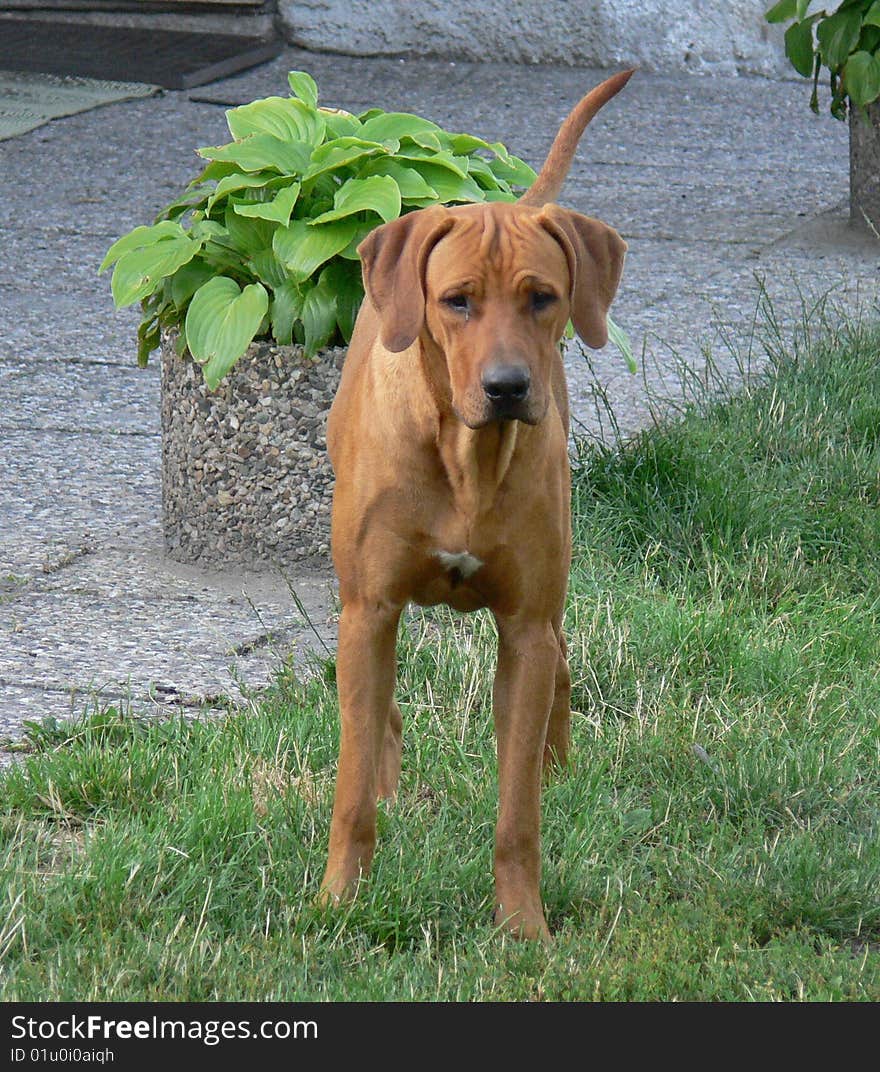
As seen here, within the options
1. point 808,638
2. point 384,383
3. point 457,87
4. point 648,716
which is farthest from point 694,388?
point 457,87

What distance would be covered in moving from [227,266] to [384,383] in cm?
194

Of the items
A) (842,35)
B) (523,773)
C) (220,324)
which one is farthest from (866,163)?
(523,773)

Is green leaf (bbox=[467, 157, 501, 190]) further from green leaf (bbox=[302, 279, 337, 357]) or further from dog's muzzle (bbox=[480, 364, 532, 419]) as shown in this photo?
dog's muzzle (bbox=[480, 364, 532, 419])

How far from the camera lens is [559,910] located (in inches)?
136

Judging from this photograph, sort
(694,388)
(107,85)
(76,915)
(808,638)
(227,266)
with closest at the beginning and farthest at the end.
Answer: (76,915) < (808,638) < (227,266) < (694,388) < (107,85)

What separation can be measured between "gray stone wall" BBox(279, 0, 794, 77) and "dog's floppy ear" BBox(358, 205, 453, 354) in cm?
978

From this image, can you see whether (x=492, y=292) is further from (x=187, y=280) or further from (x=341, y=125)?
(x=341, y=125)

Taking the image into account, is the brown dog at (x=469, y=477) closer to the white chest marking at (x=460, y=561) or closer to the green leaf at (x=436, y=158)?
the white chest marking at (x=460, y=561)

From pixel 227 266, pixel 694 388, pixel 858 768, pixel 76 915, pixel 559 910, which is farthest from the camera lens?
pixel 694 388

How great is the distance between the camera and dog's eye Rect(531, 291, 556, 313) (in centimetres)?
302

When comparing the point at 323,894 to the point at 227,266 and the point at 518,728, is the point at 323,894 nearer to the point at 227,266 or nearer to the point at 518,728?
the point at 518,728

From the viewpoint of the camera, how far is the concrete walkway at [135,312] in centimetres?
466

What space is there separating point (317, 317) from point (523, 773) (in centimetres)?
197

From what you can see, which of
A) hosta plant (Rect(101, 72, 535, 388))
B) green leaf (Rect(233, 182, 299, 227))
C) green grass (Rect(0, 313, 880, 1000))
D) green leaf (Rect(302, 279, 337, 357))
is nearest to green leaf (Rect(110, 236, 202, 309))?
hosta plant (Rect(101, 72, 535, 388))
